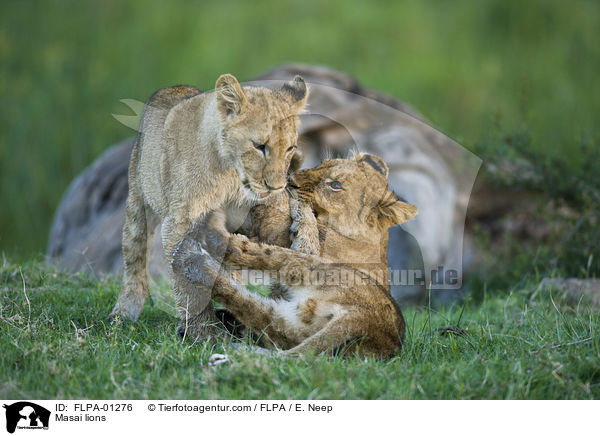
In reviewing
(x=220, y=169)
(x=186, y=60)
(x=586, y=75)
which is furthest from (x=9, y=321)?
(x=586, y=75)

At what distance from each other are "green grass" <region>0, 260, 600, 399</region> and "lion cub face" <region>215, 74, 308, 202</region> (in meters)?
1.02

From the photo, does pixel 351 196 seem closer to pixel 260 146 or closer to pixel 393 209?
pixel 393 209

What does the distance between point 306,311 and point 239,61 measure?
10.1 meters

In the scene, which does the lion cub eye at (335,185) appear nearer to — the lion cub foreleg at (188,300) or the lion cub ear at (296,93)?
the lion cub ear at (296,93)

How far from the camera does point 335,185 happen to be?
4.48 meters

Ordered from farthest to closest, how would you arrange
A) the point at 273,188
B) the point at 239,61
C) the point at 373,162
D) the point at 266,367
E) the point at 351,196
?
the point at 239,61 → the point at 373,162 → the point at 351,196 → the point at 273,188 → the point at 266,367

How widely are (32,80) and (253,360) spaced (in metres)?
11.0

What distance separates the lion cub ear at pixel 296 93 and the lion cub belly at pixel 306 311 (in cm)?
115

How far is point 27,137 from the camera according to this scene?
505 inches

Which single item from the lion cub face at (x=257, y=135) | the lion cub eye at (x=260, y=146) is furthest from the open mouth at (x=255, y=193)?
the lion cub eye at (x=260, y=146)

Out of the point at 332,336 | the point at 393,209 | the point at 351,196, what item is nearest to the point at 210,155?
the point at 351,196
